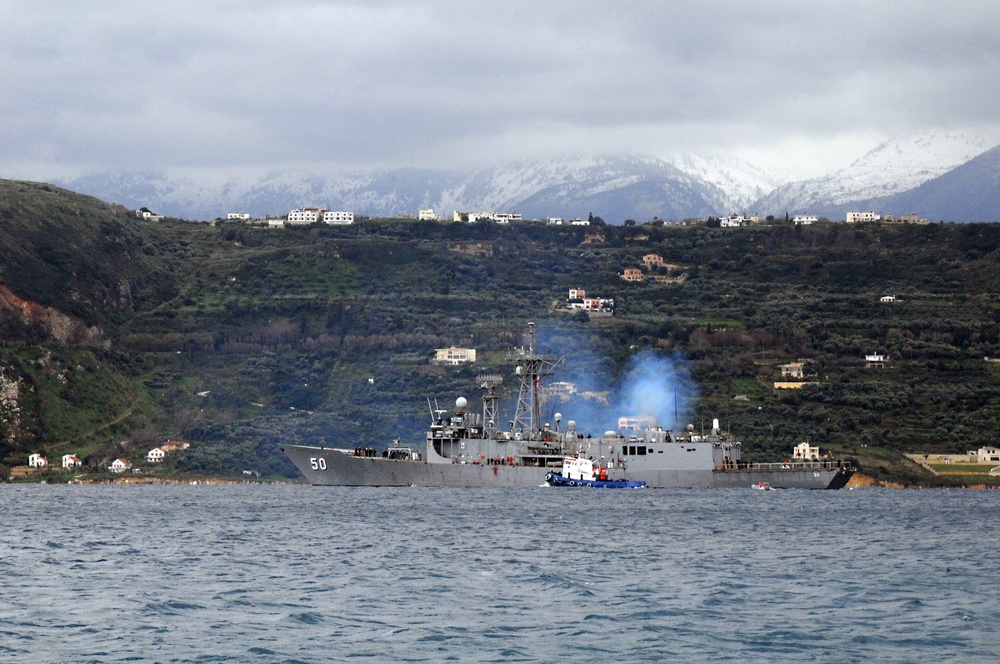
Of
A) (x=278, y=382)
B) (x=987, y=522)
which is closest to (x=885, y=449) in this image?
(x=987, y=522)

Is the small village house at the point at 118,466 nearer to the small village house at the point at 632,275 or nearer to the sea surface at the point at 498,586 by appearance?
the sea surface at the point at 498,586

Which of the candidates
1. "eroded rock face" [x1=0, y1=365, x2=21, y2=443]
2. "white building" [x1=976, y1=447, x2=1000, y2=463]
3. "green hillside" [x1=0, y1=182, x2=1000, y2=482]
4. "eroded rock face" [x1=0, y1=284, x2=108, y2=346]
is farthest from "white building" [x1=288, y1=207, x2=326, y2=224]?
"white building" [x1=976, y1=447, x2=1000, y2=463]

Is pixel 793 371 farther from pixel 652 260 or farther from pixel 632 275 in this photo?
pixel 652 260

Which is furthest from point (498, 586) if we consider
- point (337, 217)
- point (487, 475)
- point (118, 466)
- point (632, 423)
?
point (337, 217)

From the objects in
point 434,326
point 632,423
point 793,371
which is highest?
point 434,326

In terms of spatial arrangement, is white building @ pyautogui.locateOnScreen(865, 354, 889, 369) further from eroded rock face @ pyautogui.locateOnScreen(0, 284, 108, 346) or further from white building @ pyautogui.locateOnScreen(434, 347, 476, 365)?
eroded rock face @ pyautogui.locateOnScreen(0, 284, 108, 346)

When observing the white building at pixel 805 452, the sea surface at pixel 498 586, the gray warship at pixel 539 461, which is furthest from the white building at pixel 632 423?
the sea surface at pixel 498 586
